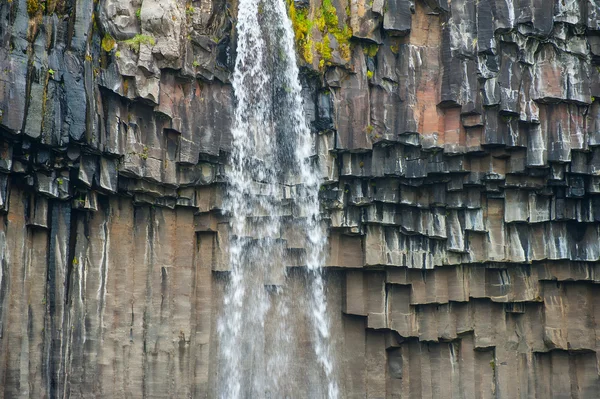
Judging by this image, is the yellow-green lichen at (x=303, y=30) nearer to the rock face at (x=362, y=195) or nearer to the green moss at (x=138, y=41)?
the rock face at (x=362, y=195)

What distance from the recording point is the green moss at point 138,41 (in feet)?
69.4

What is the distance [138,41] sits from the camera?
69.8 ft

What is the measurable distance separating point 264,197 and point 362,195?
2.68 m

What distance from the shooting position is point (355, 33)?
75.2ft

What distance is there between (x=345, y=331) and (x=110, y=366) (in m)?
6.89

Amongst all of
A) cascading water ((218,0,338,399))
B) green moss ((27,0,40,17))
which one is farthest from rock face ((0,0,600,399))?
cascading water ((218,0,338,399))

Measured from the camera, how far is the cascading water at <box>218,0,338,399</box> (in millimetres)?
23062

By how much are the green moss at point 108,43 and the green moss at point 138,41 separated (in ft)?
1.01

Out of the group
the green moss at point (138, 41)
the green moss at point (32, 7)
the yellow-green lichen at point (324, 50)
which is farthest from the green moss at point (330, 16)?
the green moss at point (32, 7)

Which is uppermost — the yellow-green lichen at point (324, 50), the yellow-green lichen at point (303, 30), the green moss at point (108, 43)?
the yellow-green lichen at point (303, 30)

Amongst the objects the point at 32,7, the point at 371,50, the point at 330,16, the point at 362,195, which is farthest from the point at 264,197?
the point at 32,7

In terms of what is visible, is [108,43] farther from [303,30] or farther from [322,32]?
[322,32]

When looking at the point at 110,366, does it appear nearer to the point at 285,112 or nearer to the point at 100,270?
the point at 100,270

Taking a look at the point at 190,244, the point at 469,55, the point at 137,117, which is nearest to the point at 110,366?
the point at 190,244
